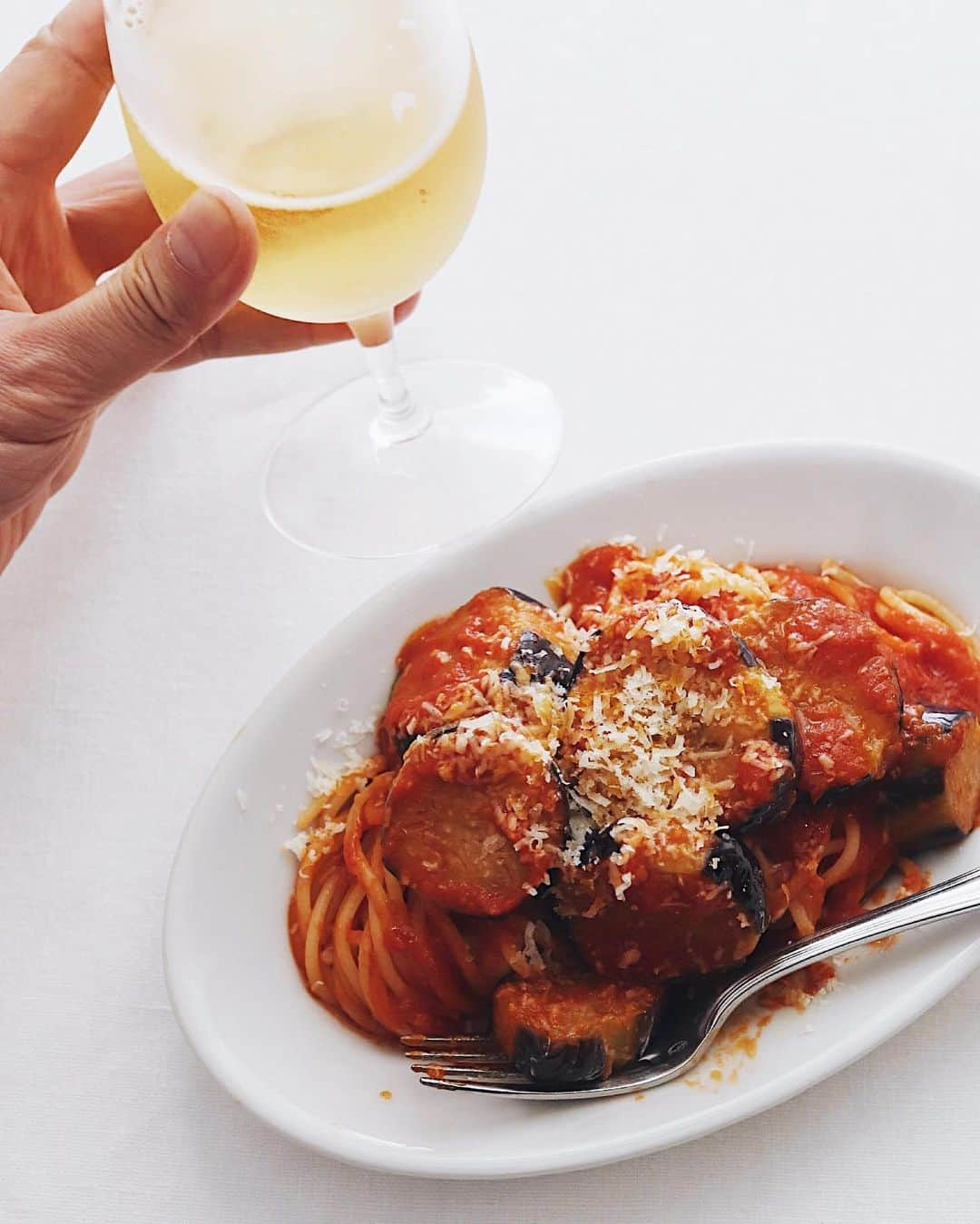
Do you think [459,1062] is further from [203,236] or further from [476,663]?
[203,236]

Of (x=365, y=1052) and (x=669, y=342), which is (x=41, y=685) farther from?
(x=669, y=342)

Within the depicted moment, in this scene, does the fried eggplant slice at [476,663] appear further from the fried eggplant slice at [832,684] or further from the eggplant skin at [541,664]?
the fried eggplant slice at [832,684]

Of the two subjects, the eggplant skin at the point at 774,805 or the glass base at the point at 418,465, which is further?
the glass base at the point at 418,465

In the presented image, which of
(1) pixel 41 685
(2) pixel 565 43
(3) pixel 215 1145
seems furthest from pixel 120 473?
(2) pixel 565 43


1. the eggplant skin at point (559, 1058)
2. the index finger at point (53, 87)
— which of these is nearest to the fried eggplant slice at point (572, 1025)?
the eggplant skin at point (559, 1058)

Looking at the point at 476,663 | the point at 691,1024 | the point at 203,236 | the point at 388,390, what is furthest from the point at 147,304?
the point at 691,1024
